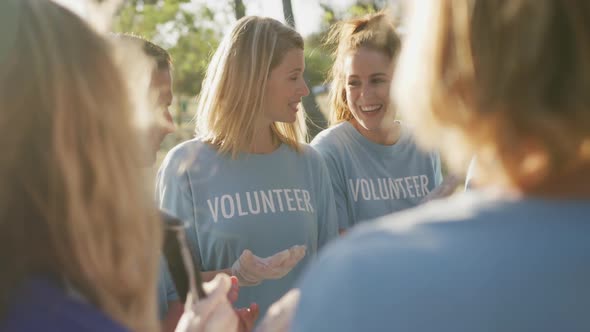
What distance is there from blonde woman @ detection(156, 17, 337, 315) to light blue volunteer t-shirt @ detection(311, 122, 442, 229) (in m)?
0.23

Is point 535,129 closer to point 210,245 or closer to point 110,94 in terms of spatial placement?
point 110,94

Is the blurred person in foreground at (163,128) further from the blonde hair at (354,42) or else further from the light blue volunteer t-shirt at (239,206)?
the blonde hair at (354,42)

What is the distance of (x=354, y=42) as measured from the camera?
4180 mm

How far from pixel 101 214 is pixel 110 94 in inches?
7.6

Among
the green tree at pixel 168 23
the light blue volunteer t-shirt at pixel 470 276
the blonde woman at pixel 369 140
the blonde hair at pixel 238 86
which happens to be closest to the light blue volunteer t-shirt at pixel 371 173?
the blonde woman at pixel 369 140

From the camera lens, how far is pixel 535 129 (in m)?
1.04

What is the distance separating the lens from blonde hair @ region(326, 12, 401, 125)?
13.7 ft

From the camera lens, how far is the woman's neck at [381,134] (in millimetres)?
4203

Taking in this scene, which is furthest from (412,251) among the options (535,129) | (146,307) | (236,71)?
(236,71)

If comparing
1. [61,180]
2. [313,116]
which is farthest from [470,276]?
[313,116]

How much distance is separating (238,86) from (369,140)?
3.10ft

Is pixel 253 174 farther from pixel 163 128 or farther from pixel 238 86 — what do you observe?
pixel 163 128

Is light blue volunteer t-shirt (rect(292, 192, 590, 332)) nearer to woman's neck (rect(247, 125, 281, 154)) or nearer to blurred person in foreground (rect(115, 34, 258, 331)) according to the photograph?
blurred person in foreground (rect(115, 34, 258, 331))

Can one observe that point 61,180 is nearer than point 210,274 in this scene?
Yes
